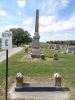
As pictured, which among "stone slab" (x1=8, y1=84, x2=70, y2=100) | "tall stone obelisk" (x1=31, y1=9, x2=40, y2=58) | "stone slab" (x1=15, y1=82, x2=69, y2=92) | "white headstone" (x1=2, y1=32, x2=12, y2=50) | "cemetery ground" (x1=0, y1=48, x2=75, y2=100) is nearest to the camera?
"white headstone" (x1=2, y1=32, x2=12, y2=50)

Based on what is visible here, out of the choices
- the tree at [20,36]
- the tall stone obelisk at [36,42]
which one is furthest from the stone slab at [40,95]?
the tree at [20,36]

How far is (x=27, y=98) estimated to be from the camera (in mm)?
9758

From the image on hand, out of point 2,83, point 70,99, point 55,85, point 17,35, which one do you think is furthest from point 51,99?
point 17,35

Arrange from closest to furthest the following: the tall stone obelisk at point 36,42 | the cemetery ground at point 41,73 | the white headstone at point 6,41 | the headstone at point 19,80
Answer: the white headstone at point 6,41
the headstone at point 19,80
the cemetery ground at point 41,73
the tall stone obelisk at point 36,42

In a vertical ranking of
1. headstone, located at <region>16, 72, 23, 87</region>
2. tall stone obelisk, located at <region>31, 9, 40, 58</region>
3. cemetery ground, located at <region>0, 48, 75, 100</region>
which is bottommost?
cemetery ground, located at <region>0, 48, 75, 100</region>

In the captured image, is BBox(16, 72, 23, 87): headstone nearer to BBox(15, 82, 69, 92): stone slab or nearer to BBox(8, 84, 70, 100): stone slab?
BBox(15, 82, 69, 92): stone slab

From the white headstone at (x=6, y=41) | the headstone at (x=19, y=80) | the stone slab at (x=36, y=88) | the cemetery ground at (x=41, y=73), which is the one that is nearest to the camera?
the white headstone at (x=6, y=41)

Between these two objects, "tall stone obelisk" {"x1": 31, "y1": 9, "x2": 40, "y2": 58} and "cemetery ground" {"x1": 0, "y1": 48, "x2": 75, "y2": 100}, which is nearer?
"cemetery ground" {"x1": 0, "y1": 48, "x2": 75, "y2": 100}

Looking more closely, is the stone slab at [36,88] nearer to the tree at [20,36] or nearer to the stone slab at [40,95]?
the stone slab at [40,95]

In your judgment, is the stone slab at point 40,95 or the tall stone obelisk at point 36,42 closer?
the stone slab at point 40,95

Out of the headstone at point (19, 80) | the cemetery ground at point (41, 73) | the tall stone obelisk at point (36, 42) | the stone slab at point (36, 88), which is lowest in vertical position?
the cemetery ground at point (41, 73)

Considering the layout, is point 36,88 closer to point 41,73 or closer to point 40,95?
point 40,95

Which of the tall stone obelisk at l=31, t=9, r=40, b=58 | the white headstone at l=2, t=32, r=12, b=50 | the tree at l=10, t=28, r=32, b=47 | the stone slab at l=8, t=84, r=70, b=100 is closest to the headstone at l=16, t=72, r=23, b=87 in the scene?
the stone slab at l=8, t=84, r=70, b=100

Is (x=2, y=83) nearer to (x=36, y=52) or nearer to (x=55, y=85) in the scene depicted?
(x=55, y=85)
